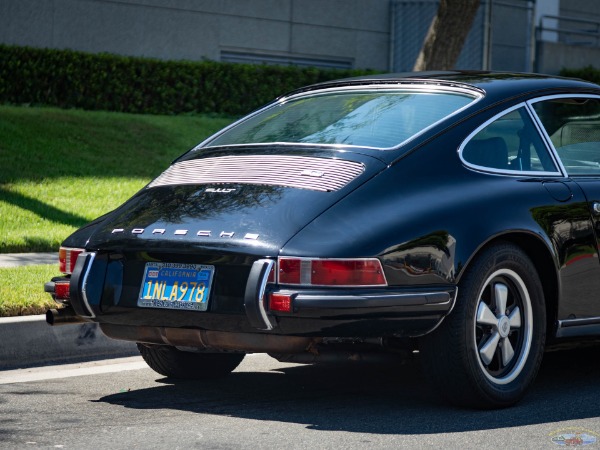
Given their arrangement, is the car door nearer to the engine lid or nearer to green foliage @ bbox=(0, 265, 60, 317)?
the engine lid

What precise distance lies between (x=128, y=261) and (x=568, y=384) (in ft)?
8.02

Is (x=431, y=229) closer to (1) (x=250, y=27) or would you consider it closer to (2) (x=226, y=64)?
(2) (x=226, y=64)

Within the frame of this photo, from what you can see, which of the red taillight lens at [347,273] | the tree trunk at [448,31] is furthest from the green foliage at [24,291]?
the tree trunk at [448,31]

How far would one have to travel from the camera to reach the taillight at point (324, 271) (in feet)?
16.0

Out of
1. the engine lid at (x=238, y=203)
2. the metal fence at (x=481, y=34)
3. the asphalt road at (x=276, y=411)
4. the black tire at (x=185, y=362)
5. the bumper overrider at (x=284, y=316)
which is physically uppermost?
the metal fence at (x=481, y=34)

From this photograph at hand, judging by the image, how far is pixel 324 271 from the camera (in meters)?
4.88

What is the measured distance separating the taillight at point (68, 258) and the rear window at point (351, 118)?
1057mm

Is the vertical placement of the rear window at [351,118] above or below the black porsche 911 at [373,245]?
above

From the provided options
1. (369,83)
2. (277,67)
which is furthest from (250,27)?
(369,83)

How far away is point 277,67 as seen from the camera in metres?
18.8

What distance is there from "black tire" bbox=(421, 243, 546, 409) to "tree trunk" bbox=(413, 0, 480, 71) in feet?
31.7

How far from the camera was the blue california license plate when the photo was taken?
5.07 meters

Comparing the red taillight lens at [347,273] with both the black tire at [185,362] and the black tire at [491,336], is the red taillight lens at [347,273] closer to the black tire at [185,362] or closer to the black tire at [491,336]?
the black tire at [491,336]

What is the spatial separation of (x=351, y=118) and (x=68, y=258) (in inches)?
61.0
